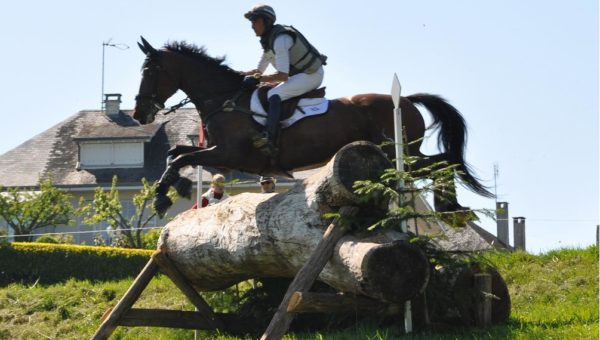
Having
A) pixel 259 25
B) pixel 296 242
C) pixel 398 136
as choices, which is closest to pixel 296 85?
pixel 259 25

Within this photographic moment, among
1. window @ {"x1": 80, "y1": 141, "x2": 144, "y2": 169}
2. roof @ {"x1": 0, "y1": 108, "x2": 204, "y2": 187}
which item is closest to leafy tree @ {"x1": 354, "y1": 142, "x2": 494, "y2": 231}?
roof @ {"x1": 0, "y1": 108, "x2": 204, "y2": 187}

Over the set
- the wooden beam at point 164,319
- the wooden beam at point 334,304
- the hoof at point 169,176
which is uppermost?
the hoof at point 169,176

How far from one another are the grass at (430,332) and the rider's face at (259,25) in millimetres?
2650

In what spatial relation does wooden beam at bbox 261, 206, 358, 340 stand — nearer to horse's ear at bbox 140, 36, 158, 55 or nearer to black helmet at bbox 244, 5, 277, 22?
black helmet at bbox 244, 5, 277, 22

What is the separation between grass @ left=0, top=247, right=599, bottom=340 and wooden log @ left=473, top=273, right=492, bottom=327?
124 mm

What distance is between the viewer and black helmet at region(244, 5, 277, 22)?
33.0ft

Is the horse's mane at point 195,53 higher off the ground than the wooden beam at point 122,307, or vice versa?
the horse's mane at point 195,53

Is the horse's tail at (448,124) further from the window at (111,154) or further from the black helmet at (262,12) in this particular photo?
the window at (111,154)

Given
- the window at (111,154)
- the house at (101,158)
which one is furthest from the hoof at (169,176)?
the window at (111,154)

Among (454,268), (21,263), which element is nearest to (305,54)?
(454,268)

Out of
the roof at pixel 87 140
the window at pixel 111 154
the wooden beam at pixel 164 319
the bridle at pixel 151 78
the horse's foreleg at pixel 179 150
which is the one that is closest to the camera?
the wooden beam at pixel 164 319

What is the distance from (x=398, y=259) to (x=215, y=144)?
366 cm

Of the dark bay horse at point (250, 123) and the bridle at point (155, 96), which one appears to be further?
the bridle at point (155, 96)

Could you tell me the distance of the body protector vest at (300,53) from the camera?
33.3 ft
